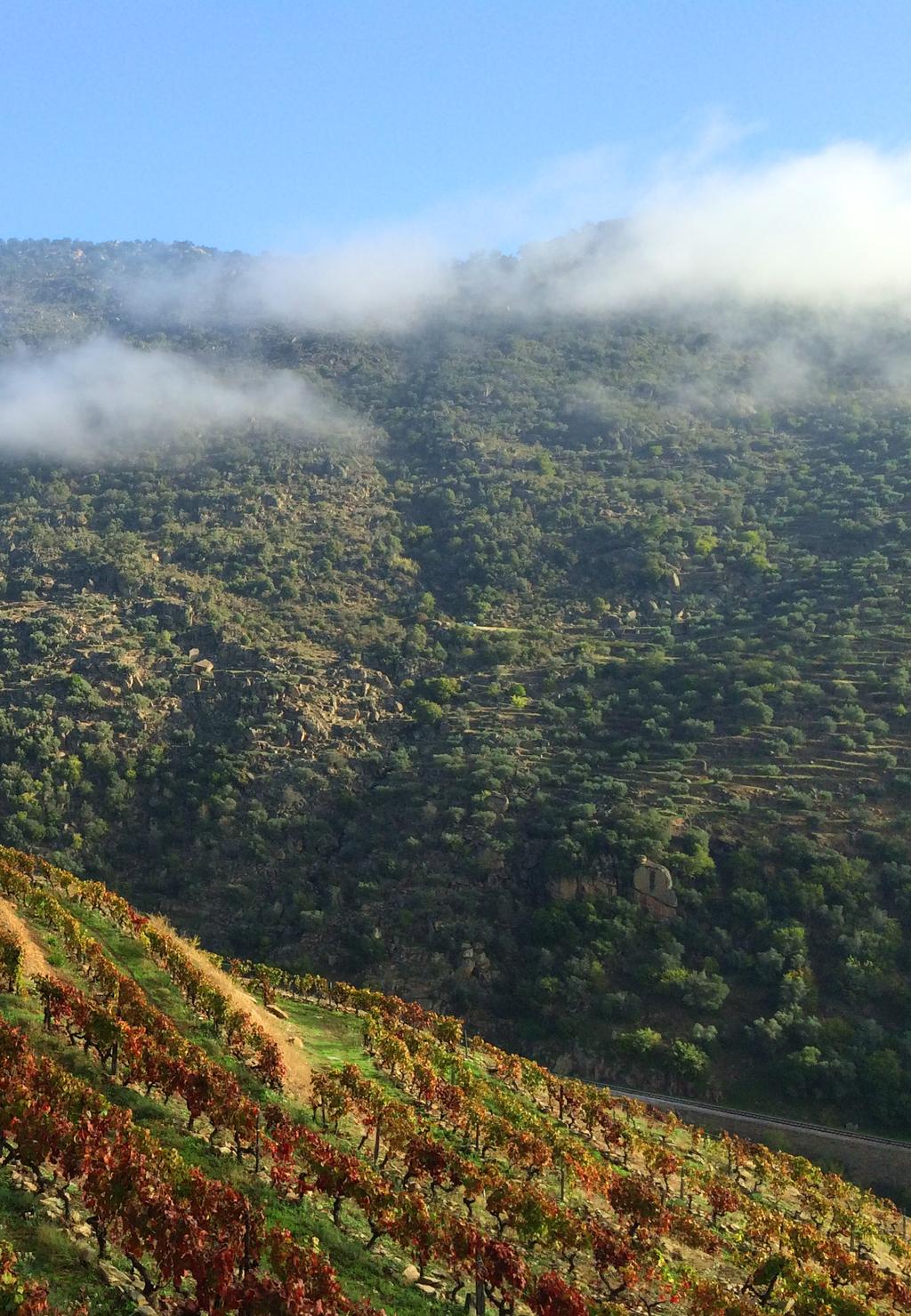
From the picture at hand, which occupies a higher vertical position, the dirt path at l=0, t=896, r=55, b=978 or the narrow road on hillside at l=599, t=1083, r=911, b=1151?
the dirt path at l=0, t=896, r=55, b=978

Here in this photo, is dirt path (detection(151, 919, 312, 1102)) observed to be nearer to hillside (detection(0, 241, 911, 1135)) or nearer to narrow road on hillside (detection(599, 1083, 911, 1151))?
narrow road on hillside (detection(599, 1083, 911, 1151))

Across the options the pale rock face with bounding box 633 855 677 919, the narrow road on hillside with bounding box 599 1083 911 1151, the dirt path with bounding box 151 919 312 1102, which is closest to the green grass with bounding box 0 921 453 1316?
the dirt path with bounding box 151 919 312 1102

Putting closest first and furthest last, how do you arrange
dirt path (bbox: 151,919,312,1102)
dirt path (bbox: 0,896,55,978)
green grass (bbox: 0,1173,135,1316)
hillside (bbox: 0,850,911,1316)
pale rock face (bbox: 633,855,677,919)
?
green grass (bbox: 0,1173,135,1316)
hillside (bbox: 0,850,911,1316)
dirt path (bbox: 151,919,312,1102)
dirt path (bbox: 0,896,55,978)
pale rock face (bbox: 633,855,677,919)

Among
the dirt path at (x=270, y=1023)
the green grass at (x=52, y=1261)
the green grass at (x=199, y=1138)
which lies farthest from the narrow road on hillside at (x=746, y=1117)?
the green grass at (x=52, y=1261)

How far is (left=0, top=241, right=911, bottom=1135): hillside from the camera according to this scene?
34.1 metres

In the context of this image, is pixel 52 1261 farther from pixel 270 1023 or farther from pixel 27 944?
pixel 270 1023

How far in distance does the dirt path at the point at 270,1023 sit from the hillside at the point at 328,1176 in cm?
13

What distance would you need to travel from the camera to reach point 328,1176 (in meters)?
13.5

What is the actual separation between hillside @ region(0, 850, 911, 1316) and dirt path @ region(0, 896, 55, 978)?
100 millimetres

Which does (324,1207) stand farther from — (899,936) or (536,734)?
(536,734)

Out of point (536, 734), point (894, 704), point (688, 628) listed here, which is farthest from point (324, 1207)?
point (688, 628)

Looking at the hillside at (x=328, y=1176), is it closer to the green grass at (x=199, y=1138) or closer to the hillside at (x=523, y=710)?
the green grass at (x=199, y=1138)

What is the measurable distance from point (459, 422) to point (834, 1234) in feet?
253

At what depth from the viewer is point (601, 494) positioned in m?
72.4
